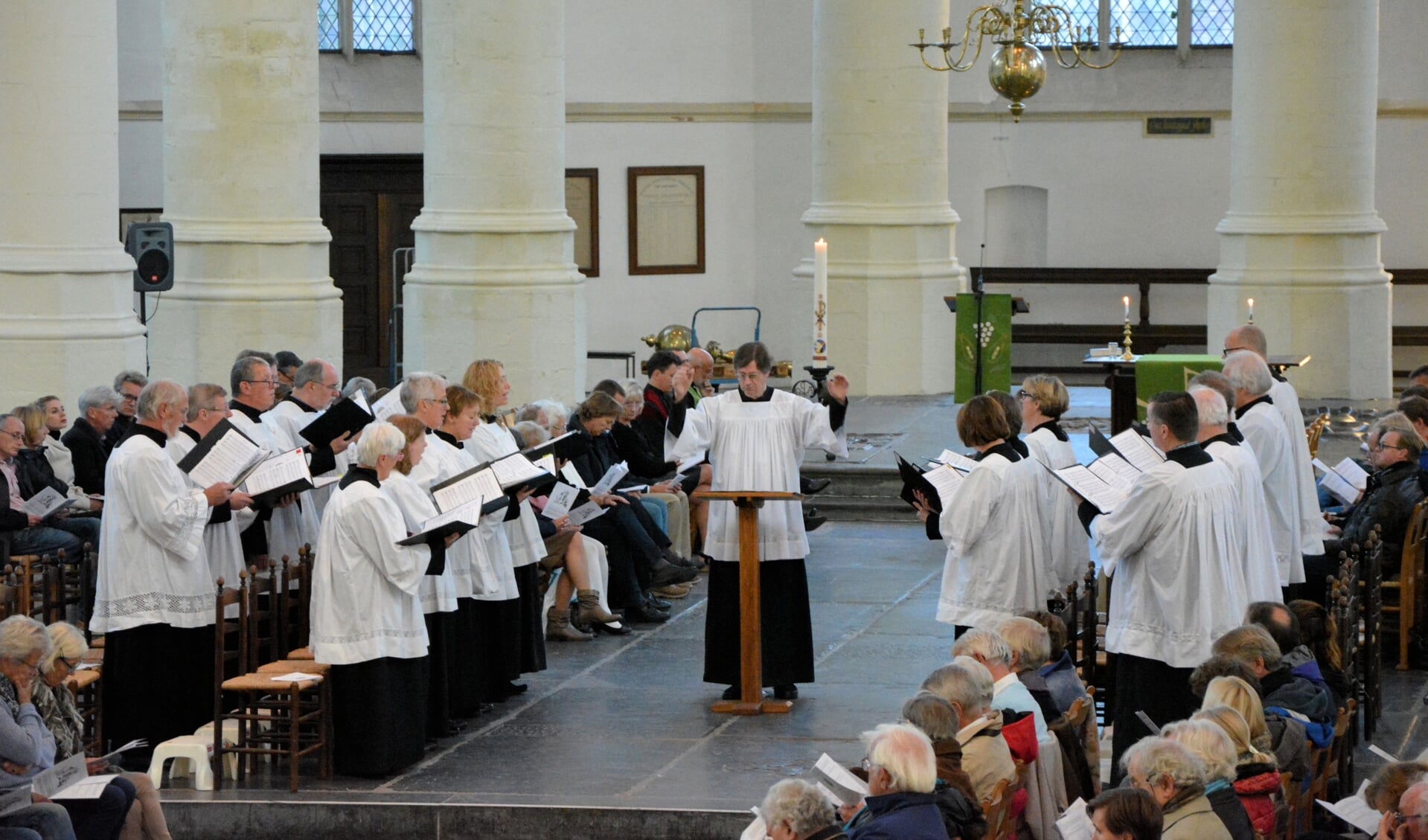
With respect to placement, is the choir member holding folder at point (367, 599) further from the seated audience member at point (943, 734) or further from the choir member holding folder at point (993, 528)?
the seated audience member at point (943, 734)

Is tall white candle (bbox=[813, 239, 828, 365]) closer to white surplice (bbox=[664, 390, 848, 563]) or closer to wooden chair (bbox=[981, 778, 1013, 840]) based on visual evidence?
white surplice (bbox=[664, 390, 848, 563])

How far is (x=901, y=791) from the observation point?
556 cm

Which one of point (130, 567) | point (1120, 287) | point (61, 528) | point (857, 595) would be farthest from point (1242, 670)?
point (1120, 287)

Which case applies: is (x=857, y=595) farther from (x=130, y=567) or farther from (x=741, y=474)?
(x=130, y=567)

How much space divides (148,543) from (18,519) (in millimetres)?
1803

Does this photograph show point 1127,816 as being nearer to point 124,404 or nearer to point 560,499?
point 560,499

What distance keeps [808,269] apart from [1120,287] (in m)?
4.99

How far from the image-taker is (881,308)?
19.2 meters

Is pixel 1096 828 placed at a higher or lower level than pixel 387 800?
higher

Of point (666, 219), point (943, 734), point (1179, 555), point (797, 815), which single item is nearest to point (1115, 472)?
point (1179, 555)

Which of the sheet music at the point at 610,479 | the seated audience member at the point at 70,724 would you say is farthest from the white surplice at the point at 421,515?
the sheet music at the point at 610,479

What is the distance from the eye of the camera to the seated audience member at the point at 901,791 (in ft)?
18.0

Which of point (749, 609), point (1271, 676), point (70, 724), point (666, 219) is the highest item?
point (666, 219)

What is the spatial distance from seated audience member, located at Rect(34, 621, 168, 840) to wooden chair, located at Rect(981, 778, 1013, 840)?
2804 mm
